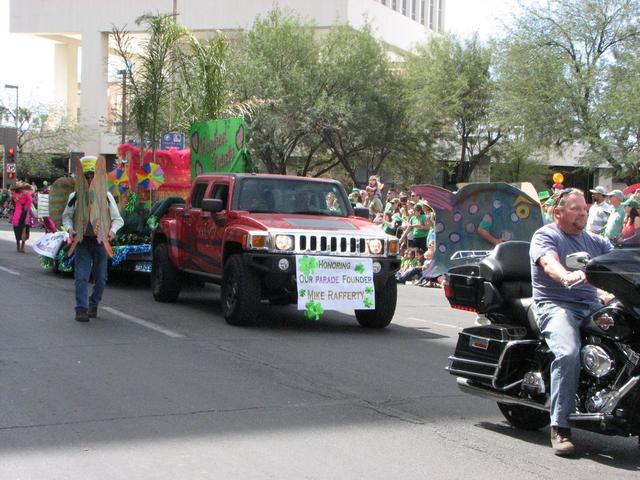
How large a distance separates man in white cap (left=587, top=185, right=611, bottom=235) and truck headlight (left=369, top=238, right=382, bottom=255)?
7.48 meters

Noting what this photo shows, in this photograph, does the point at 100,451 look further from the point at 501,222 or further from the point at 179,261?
the point at 501,222

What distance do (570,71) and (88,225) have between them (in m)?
28.0

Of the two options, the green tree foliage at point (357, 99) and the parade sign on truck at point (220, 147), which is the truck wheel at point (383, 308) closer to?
the parade sign on truck at point (220, 147)

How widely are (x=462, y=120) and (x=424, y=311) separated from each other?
35.6m

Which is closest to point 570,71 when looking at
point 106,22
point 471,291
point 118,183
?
point 118,183

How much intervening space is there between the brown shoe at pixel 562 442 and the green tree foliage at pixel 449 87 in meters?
41.1

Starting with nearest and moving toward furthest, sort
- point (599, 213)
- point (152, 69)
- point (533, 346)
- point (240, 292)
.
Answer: point (533, 346) → point (240, 292) → point (599, 213) → point (152, 69)

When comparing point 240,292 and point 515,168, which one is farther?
point 515,168

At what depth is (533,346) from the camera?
6375 mm

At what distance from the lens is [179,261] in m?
13.6

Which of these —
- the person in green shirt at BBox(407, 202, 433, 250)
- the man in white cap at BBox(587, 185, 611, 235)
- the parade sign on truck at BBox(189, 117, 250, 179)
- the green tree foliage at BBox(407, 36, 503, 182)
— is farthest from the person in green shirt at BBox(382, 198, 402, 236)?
the green tree foliage at BBox(407, 36, 503, 182)

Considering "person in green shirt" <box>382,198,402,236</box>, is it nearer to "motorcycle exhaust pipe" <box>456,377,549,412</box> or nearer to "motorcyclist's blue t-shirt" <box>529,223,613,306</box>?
"motorcycle exhaust pipe" <box>456,377,549,412</box>

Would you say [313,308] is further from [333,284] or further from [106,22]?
[106,22]

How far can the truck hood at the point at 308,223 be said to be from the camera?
37.4 feet
